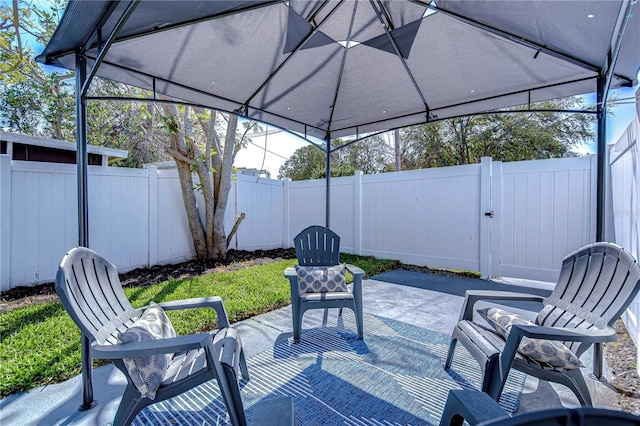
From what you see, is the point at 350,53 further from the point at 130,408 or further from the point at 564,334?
the point at 130,408

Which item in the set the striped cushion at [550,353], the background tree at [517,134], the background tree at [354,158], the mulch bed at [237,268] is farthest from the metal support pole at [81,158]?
the background tree at [354,158]

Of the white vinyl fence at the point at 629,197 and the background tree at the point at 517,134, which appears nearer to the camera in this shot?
the white vinyl fence at the point at 629,197

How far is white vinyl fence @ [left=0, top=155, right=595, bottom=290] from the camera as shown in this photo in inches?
161

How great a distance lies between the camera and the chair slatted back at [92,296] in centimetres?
153

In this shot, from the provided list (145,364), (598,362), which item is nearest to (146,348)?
(145,364)

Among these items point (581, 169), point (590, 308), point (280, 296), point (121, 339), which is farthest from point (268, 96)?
point (581, 169)

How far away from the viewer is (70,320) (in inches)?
120

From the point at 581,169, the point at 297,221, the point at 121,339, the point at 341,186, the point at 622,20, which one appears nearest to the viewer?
the point at 121,339

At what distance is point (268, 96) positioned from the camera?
12.2ft

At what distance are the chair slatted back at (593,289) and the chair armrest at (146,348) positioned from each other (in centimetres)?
214

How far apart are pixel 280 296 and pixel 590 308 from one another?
299 cm

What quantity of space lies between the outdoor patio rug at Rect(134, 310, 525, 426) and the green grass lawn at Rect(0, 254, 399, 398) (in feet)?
2.78

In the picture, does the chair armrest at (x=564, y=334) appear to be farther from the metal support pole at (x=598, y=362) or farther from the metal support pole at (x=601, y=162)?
the metal support pole at (x=601, y=162)

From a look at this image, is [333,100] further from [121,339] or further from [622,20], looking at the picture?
[121,339]
